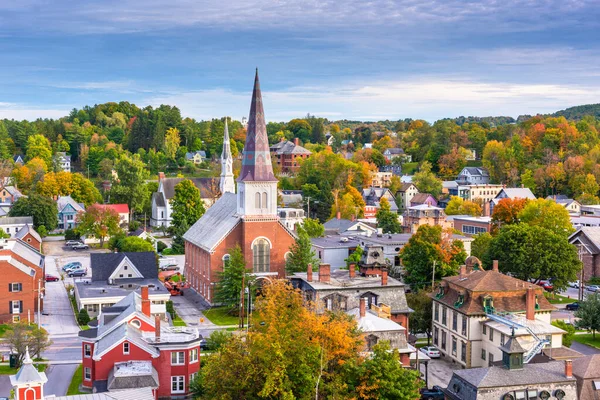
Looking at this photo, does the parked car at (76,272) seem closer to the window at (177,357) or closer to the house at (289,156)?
the window at (177,357)

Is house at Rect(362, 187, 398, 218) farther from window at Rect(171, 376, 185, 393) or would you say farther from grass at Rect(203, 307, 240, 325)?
window at Rect(171, 376, 185, 393)

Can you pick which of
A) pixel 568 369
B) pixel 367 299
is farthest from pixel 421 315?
pixel 568 369

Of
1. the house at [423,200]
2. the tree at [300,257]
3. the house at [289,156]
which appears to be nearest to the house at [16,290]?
the tree at [300,257]

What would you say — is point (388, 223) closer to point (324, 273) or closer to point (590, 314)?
point (324, 273)

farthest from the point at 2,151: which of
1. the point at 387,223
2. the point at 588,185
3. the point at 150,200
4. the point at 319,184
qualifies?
the point at 588,185

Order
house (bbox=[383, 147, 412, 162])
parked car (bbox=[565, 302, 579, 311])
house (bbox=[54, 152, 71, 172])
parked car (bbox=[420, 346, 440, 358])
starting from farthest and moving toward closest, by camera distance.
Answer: house (bbox=[383, 147, 412, 162]), house (bbox=[54, 152, 71, 172]), parked car (bbox=[565, 302, 579, 311]), parked car (bbox=[420, 346, 440, 358])

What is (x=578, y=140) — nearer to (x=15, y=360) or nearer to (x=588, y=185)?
(x=588, y=185)

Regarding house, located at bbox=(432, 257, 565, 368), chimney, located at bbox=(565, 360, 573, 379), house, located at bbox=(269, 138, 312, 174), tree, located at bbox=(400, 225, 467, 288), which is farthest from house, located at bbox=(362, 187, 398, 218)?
chimney, located at bbox=(565, 360, 573, 379)
